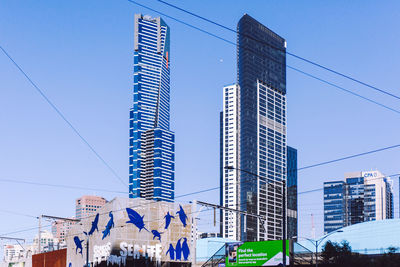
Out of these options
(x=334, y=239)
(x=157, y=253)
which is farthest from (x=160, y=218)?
(x=334, y=239)

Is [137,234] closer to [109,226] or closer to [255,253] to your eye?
[109,226]

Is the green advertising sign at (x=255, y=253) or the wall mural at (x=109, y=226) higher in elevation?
the wall mural at (x=109, y=226)

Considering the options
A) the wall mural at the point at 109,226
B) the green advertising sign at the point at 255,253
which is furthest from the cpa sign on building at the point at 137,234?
the green advertising sign at the point at 255,253

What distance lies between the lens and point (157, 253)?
8556cm

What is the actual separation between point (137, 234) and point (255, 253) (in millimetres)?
19208

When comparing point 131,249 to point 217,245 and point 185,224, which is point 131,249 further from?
point 217,245

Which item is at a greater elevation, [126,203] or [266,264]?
[126,203]

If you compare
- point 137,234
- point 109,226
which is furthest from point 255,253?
point 109,226

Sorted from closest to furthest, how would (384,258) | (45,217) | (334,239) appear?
(384,258) < (45,217) < (334,239)

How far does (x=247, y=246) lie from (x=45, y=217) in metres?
32.9

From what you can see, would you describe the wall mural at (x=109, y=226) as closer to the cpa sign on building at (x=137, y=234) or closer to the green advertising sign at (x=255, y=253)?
the cpa sign on building at (x=137, y=234)

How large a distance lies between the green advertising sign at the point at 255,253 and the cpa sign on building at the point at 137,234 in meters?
12.8

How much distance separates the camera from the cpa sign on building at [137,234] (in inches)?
3241

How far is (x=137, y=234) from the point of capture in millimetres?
83625
